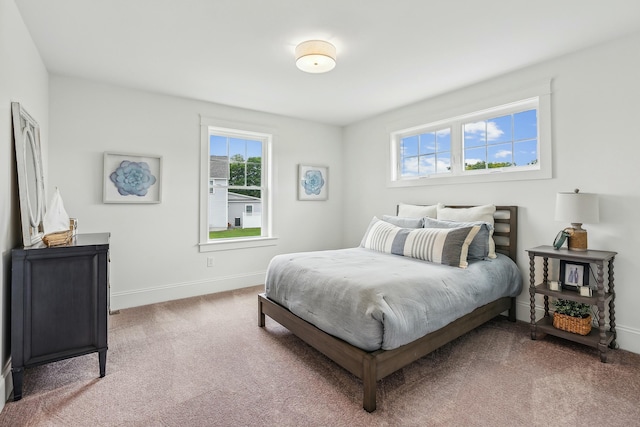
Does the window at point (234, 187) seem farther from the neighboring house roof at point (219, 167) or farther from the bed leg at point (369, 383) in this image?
the bed leg at point (369, 383)

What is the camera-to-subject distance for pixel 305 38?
2.52m

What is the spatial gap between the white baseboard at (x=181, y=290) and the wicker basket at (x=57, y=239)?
1511 millimetres

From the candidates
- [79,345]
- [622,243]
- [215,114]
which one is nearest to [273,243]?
[215,114]

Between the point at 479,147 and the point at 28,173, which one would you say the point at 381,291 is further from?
the point at 28,173

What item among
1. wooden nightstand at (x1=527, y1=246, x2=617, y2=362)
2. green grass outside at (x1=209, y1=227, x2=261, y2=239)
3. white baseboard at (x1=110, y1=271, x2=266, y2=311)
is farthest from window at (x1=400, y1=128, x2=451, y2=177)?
white baseboard at (x1=110, y1=271, x2=266, y2=311)

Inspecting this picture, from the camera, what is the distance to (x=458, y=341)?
2.70 m

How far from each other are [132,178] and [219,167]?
105cm

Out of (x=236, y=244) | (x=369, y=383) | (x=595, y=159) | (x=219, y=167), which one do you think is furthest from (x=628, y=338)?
(x=219, y=167)

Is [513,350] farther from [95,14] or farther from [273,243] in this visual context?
[95,14]

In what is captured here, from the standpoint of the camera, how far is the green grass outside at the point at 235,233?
14.0 feet

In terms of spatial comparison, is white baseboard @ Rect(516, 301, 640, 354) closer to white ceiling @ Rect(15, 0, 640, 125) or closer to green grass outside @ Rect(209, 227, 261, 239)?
white ceiling @ Rect(15, 0, 640, 125)

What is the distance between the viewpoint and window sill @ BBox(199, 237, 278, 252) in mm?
4090

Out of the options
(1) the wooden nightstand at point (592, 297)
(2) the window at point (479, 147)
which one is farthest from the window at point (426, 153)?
(1) the wooden nightstand at point (592, 297)

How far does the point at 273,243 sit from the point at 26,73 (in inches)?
121
